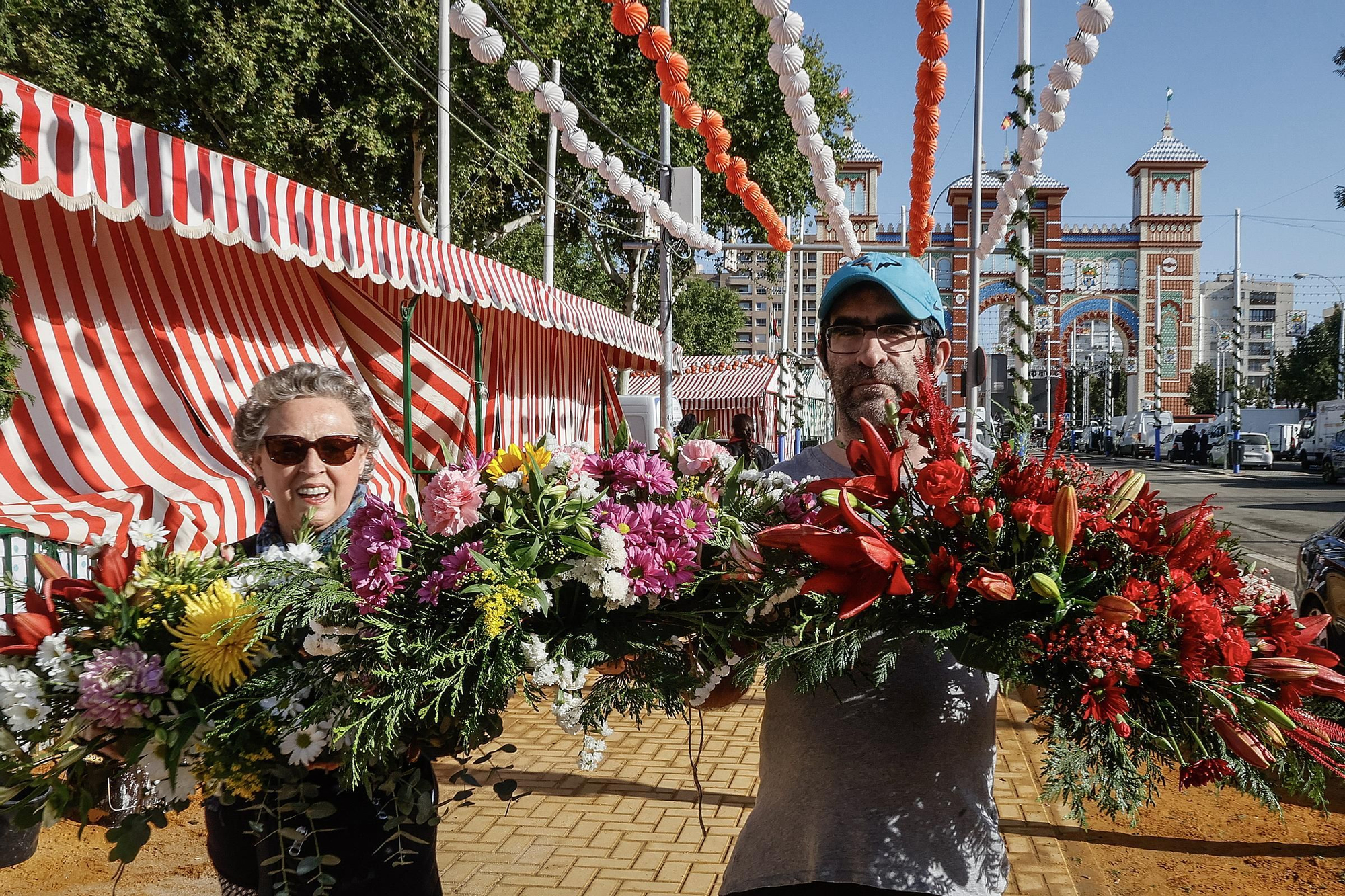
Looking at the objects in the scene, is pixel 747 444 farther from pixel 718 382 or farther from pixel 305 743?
pixel 718 382

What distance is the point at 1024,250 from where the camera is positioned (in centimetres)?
877

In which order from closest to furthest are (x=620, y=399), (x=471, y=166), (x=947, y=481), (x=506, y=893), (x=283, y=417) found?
(x=947, y=481) → (x=283, y=417) → (x=506, y=893) → (x=620, y=399) → (x=471, y=166)

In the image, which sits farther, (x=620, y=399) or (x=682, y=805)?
(x=620, y=399)

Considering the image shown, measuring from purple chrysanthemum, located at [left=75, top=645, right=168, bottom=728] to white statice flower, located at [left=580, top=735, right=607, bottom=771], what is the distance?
735 millimetres

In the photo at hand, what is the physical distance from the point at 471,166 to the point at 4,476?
14796mm

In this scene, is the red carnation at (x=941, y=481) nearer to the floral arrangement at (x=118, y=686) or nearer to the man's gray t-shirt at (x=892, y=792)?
the man's gray t-shirt at (x=892, y=792)

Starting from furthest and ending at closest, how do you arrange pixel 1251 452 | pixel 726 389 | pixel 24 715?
pixel 1251 452, pixel 726 389, pixel 24 715

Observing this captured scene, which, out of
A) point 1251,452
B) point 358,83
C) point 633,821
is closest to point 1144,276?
point 1251,452

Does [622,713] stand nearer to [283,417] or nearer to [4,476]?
[283,417]

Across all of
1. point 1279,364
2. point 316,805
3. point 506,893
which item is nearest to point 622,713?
point 316,805

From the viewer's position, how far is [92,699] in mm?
1623

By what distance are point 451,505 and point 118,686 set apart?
0.66 metres

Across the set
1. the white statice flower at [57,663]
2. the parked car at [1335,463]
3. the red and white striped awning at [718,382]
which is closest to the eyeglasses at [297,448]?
the white statice flower at [57,663]

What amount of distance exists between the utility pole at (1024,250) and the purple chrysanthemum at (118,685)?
650 centimetres
